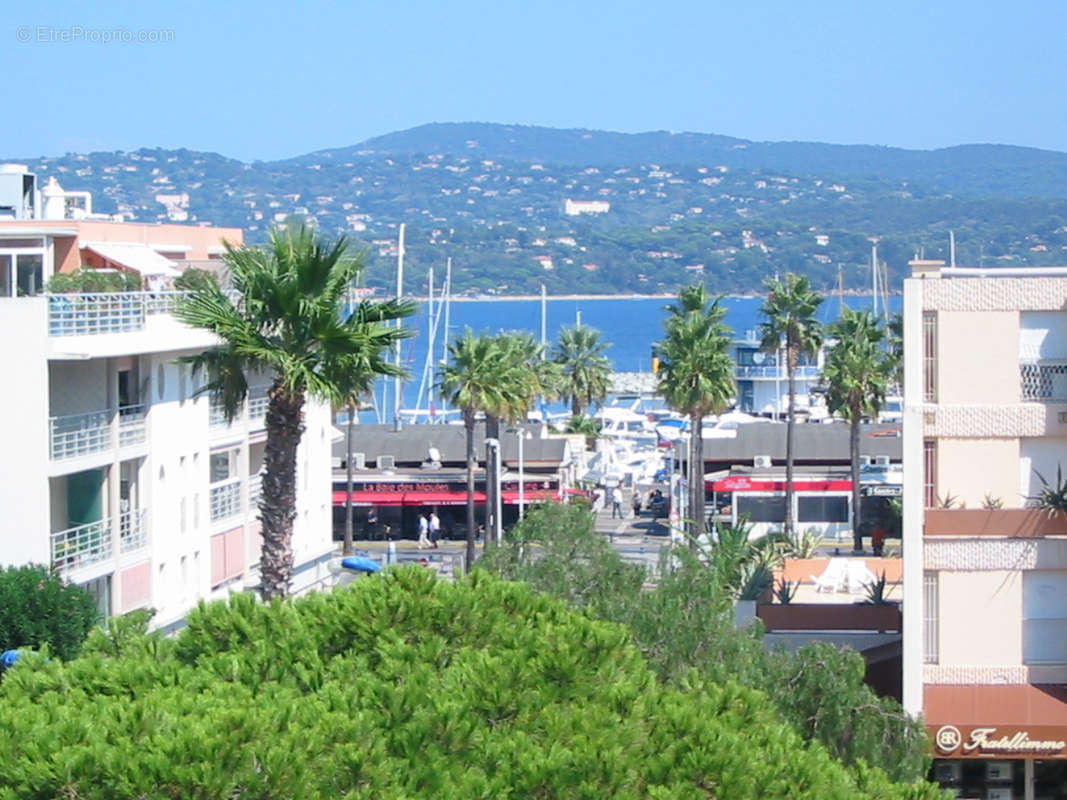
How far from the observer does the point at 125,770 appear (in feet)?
38.8

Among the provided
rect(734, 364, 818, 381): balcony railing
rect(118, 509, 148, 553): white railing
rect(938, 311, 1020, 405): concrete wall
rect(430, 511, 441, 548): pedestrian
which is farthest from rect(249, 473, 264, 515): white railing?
rect(734, 364, 818, 381): balcony railing

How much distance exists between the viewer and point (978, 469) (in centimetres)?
2333

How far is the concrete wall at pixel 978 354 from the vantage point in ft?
76.3

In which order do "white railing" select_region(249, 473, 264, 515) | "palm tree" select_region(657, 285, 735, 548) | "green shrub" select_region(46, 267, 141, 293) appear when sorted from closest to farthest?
"green shrub" select_region(46, 267, 141, 293) < "white railing" select_region(249, 473, 264, 515) < "palm tree" select_region(657, 285, 735, 548)

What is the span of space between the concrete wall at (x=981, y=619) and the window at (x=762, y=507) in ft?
137

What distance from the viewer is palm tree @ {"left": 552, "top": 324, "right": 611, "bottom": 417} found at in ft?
285

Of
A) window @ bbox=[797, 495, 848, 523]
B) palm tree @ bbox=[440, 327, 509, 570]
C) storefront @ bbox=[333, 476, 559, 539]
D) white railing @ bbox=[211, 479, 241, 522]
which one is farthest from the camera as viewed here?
window @ bbox=[797, 495, 848, 523]

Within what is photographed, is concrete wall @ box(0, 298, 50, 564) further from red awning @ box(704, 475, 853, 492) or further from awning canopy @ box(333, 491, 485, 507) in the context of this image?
red awning @ box(704, 475, 853, 492)

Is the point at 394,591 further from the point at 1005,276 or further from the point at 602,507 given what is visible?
the point at 602,507

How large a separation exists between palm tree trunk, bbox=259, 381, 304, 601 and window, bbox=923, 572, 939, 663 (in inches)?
316

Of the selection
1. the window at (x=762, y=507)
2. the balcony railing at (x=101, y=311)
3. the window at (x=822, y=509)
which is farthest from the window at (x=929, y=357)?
the window at (x=762, y=507)

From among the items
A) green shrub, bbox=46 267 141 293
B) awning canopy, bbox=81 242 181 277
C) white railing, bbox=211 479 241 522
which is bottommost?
white railing, bbox=211 479 241 522

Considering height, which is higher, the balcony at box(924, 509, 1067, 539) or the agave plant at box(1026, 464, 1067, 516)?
the agave plant at box(1026, 464, 1067, 516)

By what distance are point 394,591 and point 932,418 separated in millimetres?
9288
